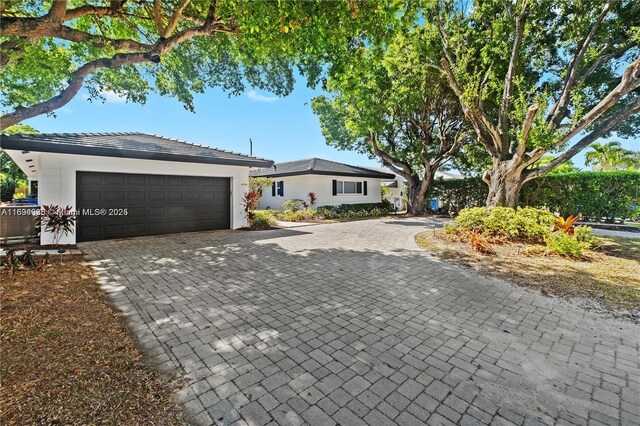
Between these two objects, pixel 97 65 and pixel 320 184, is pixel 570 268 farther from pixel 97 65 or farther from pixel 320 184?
pixel 320 184

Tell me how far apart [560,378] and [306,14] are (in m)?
6.79

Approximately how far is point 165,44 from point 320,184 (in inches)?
488

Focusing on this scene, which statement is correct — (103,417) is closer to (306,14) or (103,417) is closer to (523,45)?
(306,14)

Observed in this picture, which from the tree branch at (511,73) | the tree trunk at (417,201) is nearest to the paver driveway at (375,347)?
the tree branch at (511,73)

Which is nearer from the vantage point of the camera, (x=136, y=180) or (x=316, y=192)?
(x=136, y=180)

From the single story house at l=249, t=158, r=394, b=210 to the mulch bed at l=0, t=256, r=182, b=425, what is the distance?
47.0 ft

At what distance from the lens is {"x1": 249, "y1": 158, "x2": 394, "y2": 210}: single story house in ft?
60.2

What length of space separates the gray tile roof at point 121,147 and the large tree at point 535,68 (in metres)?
9.02

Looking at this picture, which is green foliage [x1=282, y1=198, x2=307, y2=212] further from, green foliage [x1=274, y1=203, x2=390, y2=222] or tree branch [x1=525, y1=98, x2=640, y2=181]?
tree branch [x1=525, y1=98, x2=640, y2=181]

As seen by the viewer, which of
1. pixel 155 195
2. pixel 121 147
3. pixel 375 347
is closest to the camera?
pixel 375 347

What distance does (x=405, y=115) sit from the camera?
57.8ft

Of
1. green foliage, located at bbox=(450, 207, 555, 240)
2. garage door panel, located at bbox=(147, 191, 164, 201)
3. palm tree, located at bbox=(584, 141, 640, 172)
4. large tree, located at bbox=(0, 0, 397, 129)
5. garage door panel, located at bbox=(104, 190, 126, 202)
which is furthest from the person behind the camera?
palm tree, located at bbox=(584, 141, 640, 172)

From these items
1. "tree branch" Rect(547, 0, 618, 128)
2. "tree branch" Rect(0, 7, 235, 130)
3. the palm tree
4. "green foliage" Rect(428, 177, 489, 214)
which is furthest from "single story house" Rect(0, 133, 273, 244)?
the palm tree

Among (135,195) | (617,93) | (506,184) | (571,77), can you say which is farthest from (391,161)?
(135,195)
